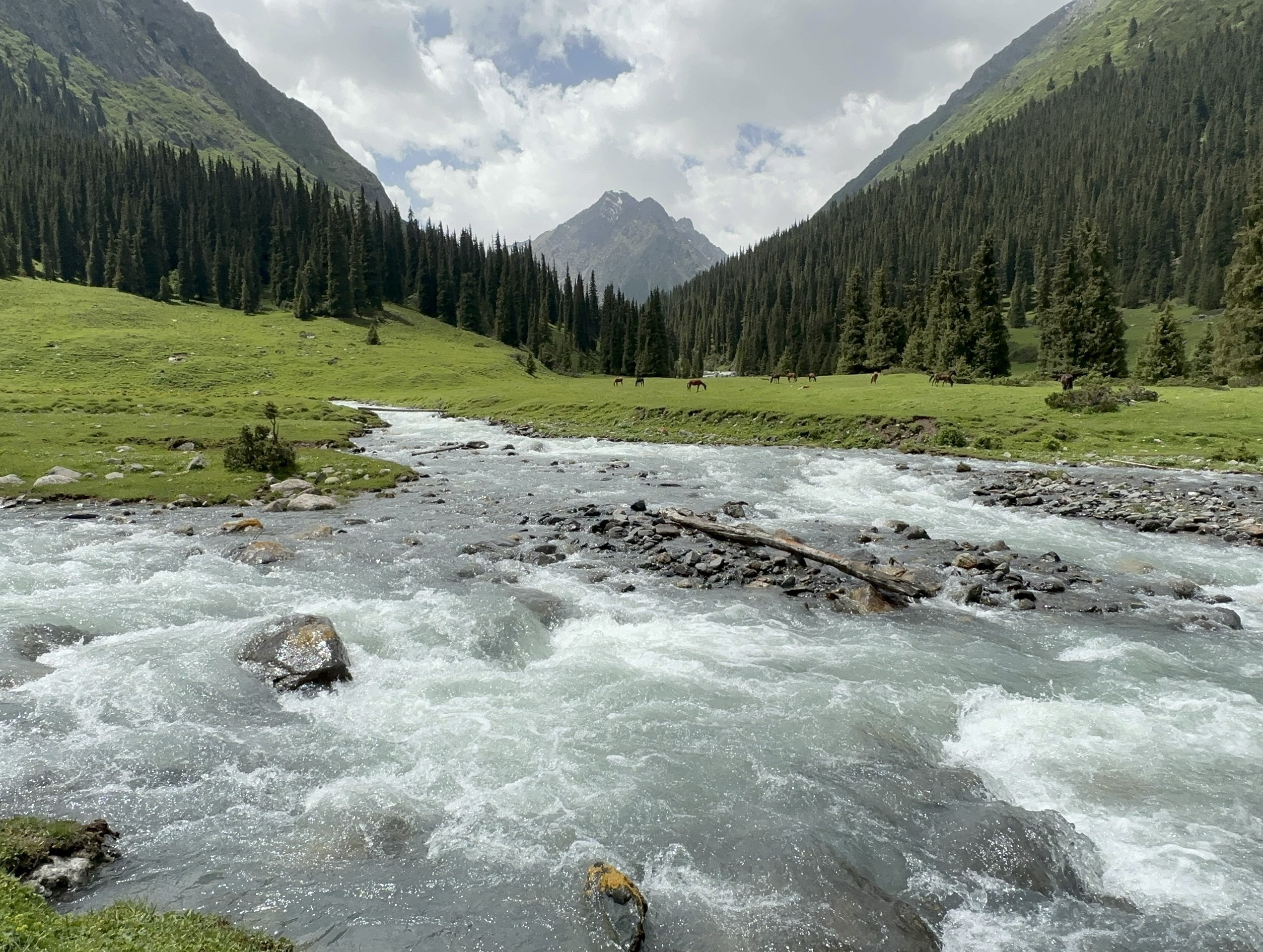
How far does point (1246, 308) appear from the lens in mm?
53156

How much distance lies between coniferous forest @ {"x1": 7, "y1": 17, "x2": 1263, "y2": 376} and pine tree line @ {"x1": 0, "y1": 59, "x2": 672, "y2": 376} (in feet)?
1.57

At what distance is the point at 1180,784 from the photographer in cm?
813

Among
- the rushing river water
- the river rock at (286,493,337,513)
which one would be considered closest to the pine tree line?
the river rock at (286,493,337,513)

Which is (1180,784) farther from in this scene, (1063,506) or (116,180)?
(116,180)

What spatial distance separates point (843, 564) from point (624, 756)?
8359mm

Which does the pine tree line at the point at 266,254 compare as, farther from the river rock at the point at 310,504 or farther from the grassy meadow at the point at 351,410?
the river rock at the point at 310,504

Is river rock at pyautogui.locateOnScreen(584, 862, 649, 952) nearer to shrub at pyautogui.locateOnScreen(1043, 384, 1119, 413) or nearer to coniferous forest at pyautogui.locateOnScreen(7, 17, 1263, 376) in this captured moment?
shrub at pyautogui.locateOnScreen(1043, 384, 1119, 413)

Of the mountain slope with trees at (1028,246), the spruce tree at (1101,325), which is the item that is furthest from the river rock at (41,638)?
the spruce tree at (1101,325)

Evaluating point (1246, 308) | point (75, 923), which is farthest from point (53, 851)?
point (1246, 308)

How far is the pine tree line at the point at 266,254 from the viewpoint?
378 feet

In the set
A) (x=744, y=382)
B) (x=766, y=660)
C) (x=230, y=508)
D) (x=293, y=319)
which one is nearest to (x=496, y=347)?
(x=293, y=319)

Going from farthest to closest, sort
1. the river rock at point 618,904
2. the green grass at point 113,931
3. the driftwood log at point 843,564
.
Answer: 1. the driftwood log at point 843,564
2. the river rock at point 618,904
3. the green grass at point 113,931

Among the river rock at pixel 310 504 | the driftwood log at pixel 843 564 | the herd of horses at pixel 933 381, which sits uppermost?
the herd of horses at pixel 933 381

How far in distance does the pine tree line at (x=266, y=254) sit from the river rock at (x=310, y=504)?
91.4 metres
